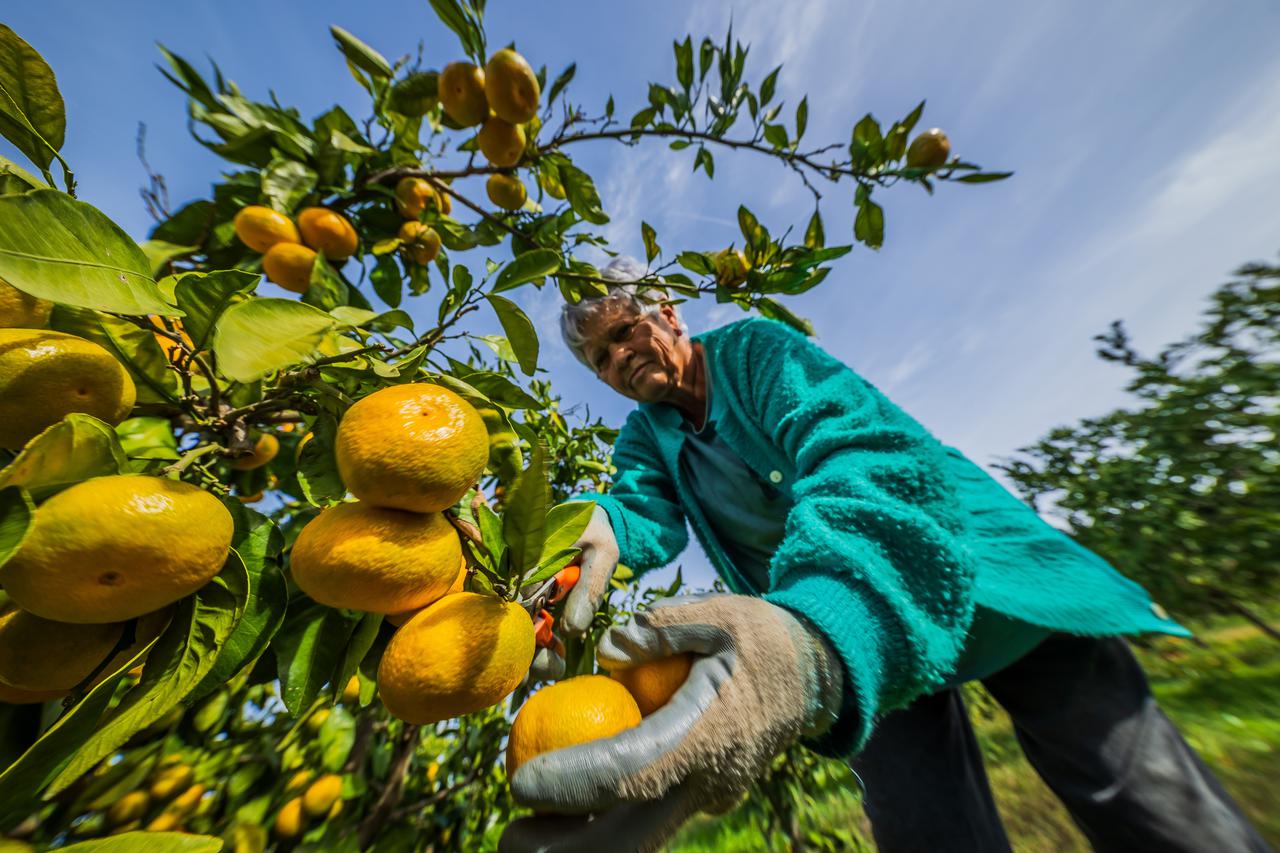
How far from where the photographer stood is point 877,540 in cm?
68

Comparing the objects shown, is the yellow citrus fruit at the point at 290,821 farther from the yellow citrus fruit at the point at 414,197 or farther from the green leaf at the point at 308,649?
the yellow citrus fruit at the point at 414,197

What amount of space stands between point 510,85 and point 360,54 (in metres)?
0.33

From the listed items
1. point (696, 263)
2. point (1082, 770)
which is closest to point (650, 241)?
point (696, 263)

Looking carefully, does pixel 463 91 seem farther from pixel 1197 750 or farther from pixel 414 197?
pixel 1197 750

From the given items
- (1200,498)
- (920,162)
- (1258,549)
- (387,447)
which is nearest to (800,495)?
(387,447)

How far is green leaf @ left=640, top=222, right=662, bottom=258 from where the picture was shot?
1.08 meters

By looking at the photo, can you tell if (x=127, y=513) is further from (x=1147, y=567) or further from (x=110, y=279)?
(x=1147, y=567)

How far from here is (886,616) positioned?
24.4 inches

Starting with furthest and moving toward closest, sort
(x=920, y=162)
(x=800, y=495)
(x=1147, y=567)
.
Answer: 1. (x=1147, y=567)
2. (x=920, y=162)
3. (x=800, y=495)

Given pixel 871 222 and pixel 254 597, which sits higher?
pixel 871 222

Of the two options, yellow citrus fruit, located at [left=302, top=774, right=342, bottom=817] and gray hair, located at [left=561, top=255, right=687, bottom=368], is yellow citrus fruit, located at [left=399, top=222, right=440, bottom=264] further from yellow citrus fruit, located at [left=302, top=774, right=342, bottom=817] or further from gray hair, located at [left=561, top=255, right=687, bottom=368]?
yellow citrus fruit, located at [left=302, top=774, right=342, bottom=817]

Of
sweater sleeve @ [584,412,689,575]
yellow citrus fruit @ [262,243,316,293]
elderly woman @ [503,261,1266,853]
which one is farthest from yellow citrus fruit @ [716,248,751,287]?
yellow citrus fruit @ [262,243,316,293]

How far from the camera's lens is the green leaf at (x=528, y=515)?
0.47m

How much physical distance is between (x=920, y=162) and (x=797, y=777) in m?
2.62
